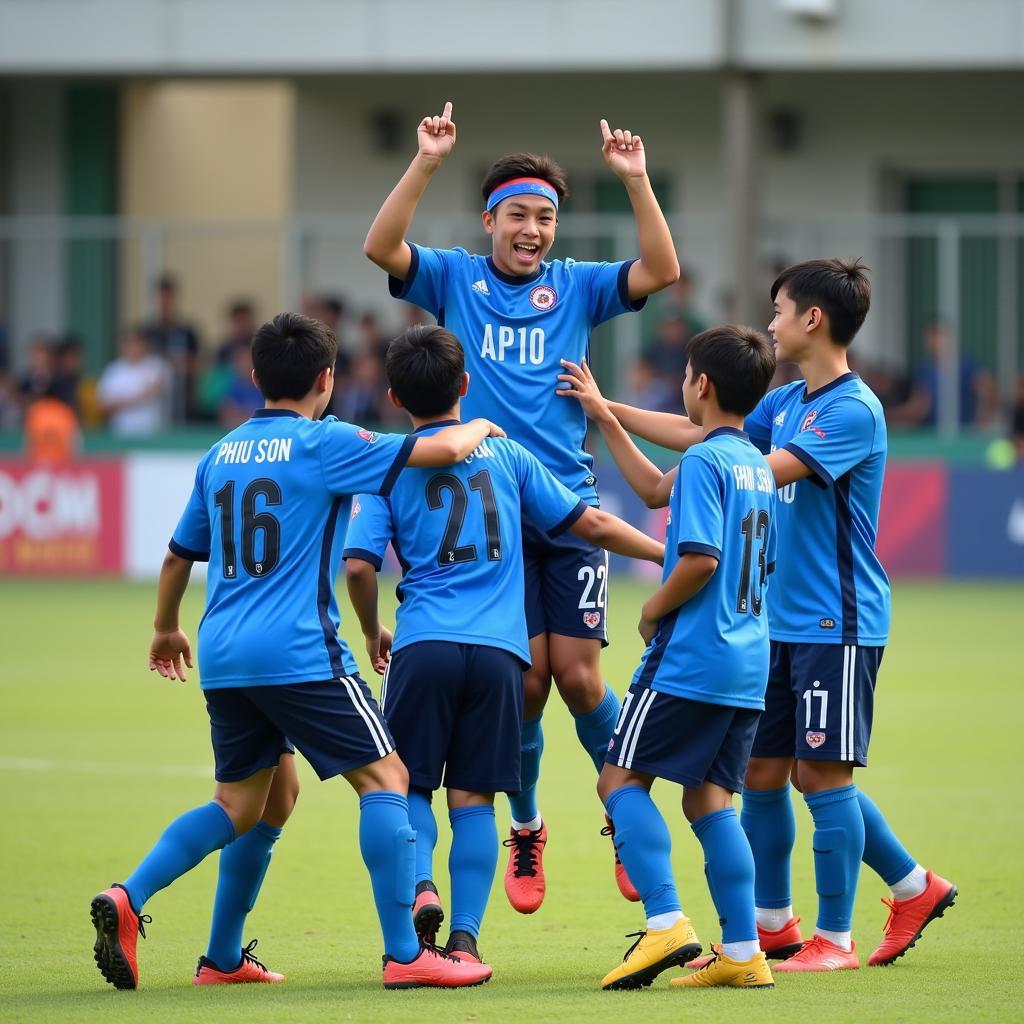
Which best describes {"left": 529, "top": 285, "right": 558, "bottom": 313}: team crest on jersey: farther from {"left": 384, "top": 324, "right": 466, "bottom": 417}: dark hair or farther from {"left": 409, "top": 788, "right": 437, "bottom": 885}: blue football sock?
{"left": 409, "top": 788, "right": 437, "bottom": 885}: blue football sock

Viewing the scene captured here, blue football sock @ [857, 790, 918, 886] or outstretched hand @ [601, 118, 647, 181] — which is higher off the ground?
outstretched hand @ [601, 118, 647, 181]

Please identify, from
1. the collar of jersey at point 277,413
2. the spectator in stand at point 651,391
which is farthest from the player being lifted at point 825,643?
the spectator in stand at point 651,391

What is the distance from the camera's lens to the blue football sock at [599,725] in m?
6.78

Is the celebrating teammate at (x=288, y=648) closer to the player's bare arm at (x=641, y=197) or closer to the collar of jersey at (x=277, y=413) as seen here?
the collar of jersey at (x=277, y=413)

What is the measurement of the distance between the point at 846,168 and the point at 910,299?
2701 millimetres

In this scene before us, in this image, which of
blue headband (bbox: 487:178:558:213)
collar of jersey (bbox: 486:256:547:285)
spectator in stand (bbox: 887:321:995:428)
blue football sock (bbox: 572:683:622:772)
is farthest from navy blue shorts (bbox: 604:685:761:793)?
spectator in stand (bbox: 887:321:995:428)

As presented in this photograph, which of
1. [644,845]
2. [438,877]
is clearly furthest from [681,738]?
[438,877]

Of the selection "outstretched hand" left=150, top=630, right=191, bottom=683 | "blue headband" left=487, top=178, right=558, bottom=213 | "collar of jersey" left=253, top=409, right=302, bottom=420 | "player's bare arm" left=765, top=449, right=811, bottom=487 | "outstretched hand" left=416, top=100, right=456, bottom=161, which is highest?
"outstretched hand" left=416, top=100, right=456, bottom=161

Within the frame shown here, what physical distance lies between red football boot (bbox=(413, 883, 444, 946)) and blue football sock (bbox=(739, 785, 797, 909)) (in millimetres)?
1073

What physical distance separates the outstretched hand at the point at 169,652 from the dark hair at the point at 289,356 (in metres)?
0.84

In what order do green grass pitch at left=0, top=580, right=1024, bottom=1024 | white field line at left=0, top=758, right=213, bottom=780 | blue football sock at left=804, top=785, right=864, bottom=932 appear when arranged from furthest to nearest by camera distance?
white field line at left=0, top=758, right=213, bottom=780
blue football sock at left=804, top=785, right=864, bottom=932
green grass pitch at left=0, top=580, right=1024, bottom=1024

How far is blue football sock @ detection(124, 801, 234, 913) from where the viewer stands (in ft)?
18.1

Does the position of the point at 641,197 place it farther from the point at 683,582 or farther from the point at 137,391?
the point at 137,391

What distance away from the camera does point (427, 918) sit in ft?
18.6
